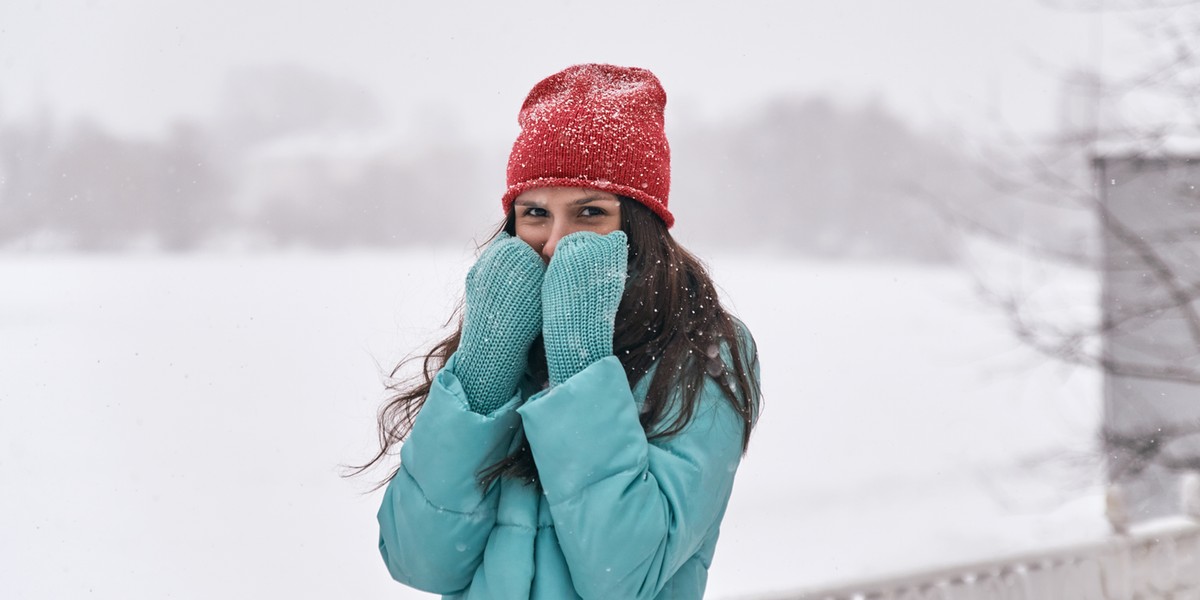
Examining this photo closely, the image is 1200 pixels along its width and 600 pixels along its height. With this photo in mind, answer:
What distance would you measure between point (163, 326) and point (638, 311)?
155cm

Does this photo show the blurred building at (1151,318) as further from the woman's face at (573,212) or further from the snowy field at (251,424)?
the woman's face at (573,212)

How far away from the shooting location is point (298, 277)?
86.3 inches

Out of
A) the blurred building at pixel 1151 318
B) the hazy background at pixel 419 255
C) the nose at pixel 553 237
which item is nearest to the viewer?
the nose at pixel 553 237

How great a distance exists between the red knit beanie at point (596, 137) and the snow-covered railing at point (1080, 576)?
0.90 meters

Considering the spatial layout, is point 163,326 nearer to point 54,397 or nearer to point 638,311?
point 54,397

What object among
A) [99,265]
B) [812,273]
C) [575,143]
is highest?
[575,143]

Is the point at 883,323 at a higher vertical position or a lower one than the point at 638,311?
lower

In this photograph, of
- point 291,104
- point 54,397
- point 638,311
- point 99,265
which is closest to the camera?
point 638,311

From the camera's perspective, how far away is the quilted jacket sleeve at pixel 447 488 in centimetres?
78

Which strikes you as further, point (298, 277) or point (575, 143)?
point (298, 277)

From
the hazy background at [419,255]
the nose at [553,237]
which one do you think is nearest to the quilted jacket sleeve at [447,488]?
the nose at [553,237]

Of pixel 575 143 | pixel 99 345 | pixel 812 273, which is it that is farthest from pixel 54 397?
pixel 812 273

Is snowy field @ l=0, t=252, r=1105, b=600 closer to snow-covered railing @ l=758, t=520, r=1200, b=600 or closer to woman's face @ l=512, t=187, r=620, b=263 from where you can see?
snow-covered railing @ l=758, t=520, r=1200, b=600

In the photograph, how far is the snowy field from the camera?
5.52 feet
